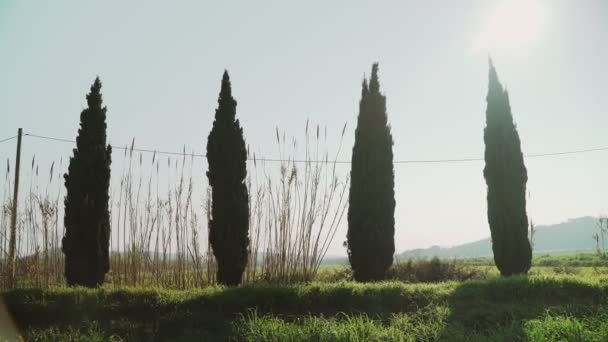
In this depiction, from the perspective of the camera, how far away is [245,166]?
10078 millimetres

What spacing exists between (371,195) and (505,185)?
3.05 m

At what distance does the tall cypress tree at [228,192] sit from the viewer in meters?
9.37

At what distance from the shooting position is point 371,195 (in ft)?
35.1

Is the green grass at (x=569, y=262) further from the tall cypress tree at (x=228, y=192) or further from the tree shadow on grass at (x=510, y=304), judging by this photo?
the tall cypress tree at (x=228, y=192)

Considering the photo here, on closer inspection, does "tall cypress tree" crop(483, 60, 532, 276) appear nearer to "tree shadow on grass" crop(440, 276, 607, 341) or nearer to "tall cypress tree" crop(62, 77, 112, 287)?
"tree shadow on grass" crop(440, 276, 607, 341)

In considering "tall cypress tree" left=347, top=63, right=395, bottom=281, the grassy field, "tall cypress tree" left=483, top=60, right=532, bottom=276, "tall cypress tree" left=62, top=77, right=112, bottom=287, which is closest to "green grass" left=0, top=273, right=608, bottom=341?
the grassy field

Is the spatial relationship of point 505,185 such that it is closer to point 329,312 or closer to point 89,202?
point 329,312

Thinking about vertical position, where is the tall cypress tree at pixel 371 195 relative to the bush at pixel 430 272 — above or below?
above

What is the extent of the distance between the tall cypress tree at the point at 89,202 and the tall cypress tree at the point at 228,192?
83.7 inches

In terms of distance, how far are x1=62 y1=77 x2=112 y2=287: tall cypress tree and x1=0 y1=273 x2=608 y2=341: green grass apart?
54.3 inches

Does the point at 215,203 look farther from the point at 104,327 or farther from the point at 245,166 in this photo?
the point at 104,327

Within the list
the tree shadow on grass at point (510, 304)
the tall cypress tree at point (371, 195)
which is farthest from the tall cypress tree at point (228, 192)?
the tree shadow on grass at point (510, 304)

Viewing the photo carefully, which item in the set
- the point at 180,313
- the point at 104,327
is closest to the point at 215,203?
the point at 180,313

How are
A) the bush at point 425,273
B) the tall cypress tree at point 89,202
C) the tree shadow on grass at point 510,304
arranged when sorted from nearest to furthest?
the tree shadow on grass at point 510,304
the tall cypress tree at point 89,202
the bush at point 425,273
